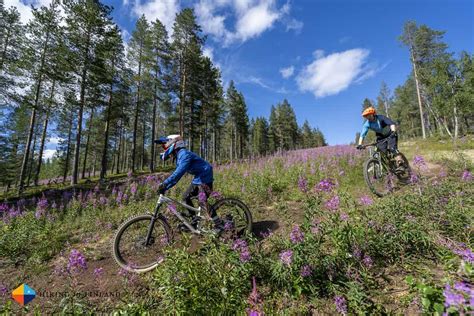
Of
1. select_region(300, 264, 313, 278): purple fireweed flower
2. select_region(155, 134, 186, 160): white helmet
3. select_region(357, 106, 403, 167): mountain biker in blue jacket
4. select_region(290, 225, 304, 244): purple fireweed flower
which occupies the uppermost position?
select_region(357, 106, 403, 167): mountain biker in blue jacket

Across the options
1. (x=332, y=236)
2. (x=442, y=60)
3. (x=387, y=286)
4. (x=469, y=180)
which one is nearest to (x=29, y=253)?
(x=332, y=236)

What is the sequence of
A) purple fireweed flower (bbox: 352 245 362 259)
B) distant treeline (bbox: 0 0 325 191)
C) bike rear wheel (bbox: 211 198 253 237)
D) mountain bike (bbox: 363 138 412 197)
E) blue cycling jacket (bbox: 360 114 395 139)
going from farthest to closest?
distant treeline (bbox: 0 0 325 191), blue cycling jacket (bbox: 360 114 395 139), mountain bike (bbox: 363 138 412 197), bike rear wheel (bbox: 211 198 253 237), purple fireweed flower (bbox: 352 245 362 259)

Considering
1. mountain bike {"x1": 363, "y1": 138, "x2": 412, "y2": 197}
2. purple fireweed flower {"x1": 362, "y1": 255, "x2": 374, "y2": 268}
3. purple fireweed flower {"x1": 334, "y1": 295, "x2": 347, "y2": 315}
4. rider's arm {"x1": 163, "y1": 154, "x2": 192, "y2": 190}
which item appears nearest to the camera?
purple fireweed flower {"x1": 334, "y1": 295, "x2": 347, "y2": 315}

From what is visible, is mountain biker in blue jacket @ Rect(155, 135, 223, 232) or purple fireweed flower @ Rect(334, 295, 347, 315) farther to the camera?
mountain biker in blue jacket @ Rect(155, 135, 223, 232)

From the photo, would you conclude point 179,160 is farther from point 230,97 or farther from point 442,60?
point 230,97

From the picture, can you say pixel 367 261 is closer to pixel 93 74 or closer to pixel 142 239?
pixel 142 239

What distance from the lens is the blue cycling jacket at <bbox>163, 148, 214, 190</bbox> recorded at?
176 inches

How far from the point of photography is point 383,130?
6664 millimetres

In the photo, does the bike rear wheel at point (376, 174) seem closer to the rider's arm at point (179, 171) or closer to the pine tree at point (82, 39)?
the rider's arm at point (179, 171)

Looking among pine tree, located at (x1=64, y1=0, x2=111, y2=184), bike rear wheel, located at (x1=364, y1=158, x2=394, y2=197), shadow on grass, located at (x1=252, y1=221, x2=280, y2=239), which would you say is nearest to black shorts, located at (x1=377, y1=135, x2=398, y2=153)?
bike rear wheel, located at (x1=364, y1=158, x2=394, y2=197)

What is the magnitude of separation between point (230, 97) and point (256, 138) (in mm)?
21732

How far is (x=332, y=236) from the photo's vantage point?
305 cm

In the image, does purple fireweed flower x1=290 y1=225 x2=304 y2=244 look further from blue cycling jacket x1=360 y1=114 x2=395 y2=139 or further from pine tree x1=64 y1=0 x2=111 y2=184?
pine tree x1=64 y1=0 x2=111 y2=184

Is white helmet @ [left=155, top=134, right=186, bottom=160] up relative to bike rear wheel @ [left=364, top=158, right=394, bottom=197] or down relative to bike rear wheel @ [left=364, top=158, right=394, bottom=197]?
up
